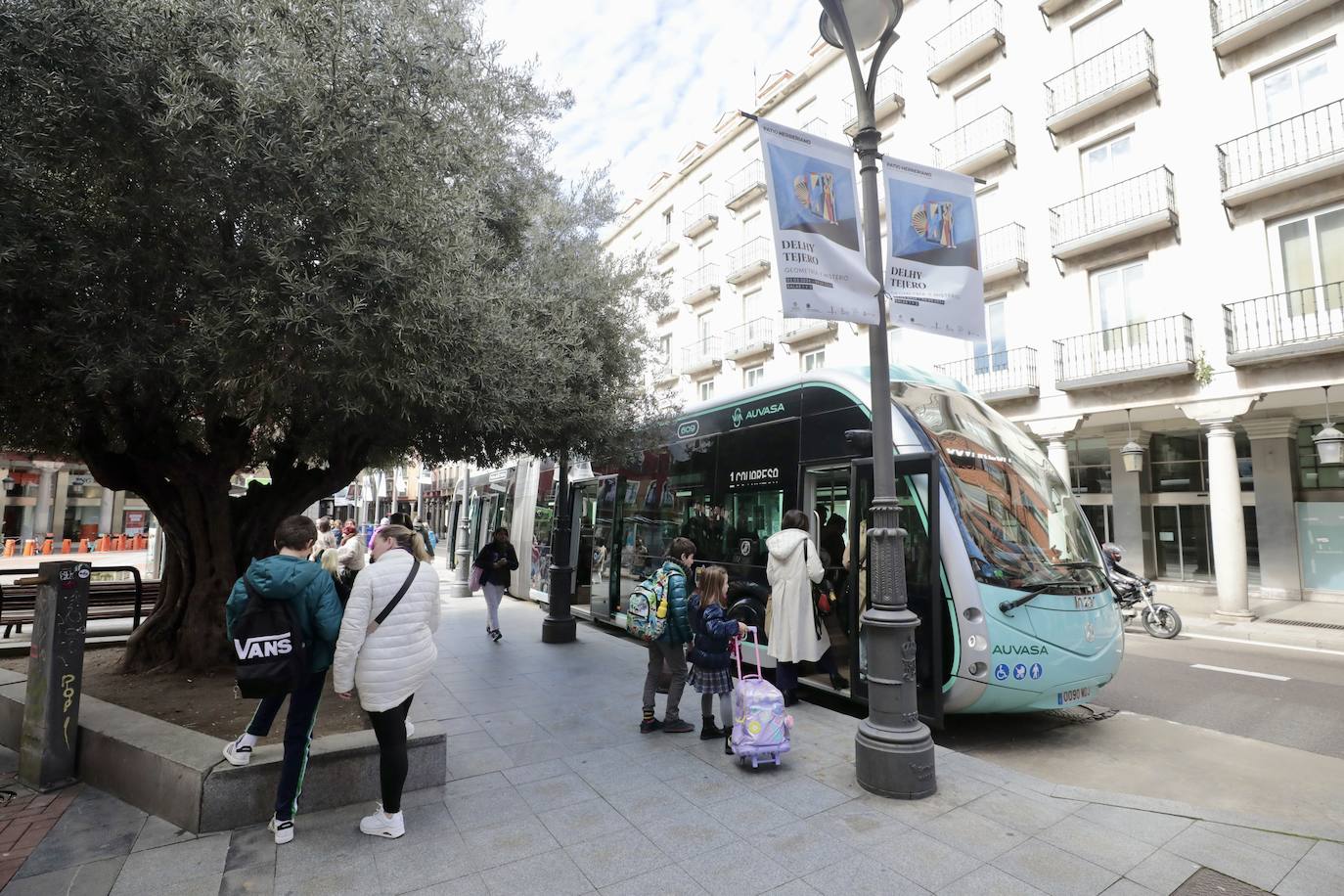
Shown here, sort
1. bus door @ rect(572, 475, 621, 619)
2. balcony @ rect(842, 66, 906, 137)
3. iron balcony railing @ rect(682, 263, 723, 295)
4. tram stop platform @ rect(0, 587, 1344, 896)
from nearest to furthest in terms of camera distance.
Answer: tram stop platform @ rect(0, 587, 1344, 896) → bus door @ rect(572, 475, 621, 619) → balcony @ rect(842, 66, 906, 137) → iron balcony railing @ rect(682, 263, 723, 295)

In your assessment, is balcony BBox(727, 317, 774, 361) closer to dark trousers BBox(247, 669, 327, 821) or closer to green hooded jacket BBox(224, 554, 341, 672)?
green hooded jacket BBox(224, 554, 341, 672)

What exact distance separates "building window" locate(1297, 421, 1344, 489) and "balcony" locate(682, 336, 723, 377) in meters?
15.7

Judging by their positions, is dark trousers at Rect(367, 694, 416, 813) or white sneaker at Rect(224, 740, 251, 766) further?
white sneaker at Rect(224, 740, 251, 766)

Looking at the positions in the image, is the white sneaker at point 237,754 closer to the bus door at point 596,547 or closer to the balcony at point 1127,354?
the bus door at point 596,547

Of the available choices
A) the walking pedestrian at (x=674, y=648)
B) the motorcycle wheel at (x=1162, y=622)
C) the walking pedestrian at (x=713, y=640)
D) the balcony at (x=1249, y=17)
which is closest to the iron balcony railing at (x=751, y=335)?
the balcony at (x=1249, y=17)

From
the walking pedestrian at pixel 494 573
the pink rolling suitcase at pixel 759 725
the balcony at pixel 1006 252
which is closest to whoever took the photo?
the pink rolling suitcase at pixel 759 725

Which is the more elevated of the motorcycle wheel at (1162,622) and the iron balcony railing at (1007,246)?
the iron balcony railing at (1007,246)

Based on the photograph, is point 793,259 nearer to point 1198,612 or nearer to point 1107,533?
point 1198,612

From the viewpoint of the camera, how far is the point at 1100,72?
15.1 m

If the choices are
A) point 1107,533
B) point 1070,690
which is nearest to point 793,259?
point 1070,690

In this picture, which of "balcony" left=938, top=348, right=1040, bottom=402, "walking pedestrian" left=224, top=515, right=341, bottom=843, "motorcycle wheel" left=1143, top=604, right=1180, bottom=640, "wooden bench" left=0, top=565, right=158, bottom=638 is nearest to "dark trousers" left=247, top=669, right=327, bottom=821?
"walking pedestrian" left=224, top=515, right=341, bottom=843

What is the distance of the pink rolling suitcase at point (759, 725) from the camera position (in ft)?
14.9

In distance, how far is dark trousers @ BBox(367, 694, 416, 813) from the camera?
11.9ft

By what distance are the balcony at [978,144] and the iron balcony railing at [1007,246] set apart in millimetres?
1678
